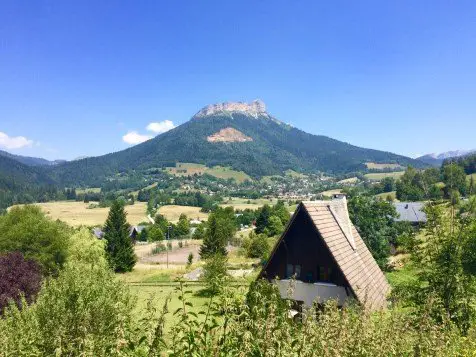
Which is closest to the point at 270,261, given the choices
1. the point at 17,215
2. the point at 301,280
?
the point at 301,280

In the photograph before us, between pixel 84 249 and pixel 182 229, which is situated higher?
pixel 84 249

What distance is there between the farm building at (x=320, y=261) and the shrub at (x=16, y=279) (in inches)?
631

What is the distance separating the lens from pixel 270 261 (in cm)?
1867

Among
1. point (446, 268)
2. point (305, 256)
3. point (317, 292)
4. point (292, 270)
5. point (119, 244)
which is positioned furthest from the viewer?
point (119, 244)

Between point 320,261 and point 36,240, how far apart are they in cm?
2752

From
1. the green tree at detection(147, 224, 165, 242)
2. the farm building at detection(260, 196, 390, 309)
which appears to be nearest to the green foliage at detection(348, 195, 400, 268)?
the farm building at detection(260, 196, 390, 309)

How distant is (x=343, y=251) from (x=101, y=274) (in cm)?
1111

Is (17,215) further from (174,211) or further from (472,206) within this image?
(174,211)

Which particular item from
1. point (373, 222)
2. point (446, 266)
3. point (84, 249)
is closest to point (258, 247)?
point (373, 222)

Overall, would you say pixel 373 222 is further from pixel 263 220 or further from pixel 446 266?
pixel 263 220

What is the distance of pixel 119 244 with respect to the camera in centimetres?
5506

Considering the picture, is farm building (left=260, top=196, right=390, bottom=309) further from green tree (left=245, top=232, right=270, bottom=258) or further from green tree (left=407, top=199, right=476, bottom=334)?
green tree (left=245, top=232, right=270, bottom=258)

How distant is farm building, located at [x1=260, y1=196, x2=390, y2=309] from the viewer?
53.8 feet

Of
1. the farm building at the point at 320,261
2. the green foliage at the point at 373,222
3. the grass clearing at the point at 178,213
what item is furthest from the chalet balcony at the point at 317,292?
the grass clearing at the point at 178,213
